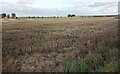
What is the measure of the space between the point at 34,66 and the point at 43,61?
3.09 feet

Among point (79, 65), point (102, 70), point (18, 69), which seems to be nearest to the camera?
point (102, 70)

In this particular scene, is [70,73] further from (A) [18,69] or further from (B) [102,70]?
(A) [18,69]

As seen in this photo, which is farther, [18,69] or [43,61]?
[43,61]

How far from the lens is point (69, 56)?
12.7 metres

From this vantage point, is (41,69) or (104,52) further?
(104,52)

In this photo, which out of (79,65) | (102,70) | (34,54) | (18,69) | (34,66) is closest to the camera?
(102,70)

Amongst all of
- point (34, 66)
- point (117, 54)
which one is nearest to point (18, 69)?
point (34, 66)

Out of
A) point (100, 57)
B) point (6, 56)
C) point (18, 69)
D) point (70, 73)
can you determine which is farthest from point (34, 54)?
point (70, 73)

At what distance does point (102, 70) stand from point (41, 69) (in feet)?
9.65

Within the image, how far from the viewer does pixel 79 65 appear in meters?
10.1

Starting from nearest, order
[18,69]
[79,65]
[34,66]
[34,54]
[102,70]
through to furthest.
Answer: [102,70] → [79,65] → [18,69] → [34,66] → [34,54]

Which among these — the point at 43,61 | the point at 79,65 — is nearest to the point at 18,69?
the point at 43,61

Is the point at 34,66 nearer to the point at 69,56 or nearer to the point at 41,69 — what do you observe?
the point at 41,69

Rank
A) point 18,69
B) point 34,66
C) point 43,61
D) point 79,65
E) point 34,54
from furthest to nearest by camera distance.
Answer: point 34,54 → point 43,61 → point 34,66 → point 18,69 → point 79,65
